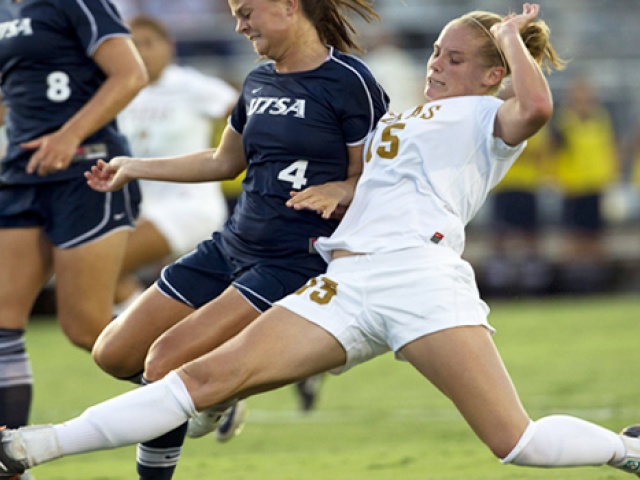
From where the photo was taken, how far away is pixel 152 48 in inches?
347

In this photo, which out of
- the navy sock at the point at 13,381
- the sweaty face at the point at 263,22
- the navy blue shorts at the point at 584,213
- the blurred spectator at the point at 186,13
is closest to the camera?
the sweaty face at the point at 263,22

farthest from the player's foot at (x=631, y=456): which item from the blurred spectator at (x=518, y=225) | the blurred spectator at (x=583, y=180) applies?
the blurred spectator at (x=518, y=225)

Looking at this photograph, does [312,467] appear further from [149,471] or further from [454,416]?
[454,416]

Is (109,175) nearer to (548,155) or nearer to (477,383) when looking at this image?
(477,383)

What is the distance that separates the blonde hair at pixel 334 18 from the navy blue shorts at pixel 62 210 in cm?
144

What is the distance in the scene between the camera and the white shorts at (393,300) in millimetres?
4332

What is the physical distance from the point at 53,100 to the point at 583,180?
10.8 meters

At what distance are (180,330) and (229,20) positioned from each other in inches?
504

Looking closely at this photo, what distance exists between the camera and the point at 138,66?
5.87 meters

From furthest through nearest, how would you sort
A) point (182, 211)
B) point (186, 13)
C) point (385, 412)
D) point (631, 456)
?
point (186, 13) → point (182, 211) → point (385, 412) → point (631, 456)

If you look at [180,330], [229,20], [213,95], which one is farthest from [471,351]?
[229,20]

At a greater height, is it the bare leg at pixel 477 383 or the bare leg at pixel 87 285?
the bare leg at pixel 477 383

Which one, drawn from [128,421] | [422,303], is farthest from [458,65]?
[128,421]

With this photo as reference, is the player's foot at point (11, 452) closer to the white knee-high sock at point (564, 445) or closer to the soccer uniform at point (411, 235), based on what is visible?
the soccer uniform at point (411, 235)
